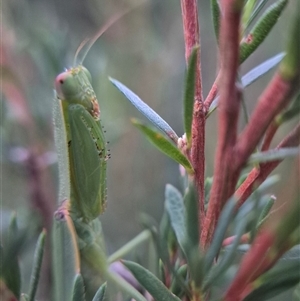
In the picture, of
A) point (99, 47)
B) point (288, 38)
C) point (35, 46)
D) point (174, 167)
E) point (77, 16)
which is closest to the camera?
point (288, 38)

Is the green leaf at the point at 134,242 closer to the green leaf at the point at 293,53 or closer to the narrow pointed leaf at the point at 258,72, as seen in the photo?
the narrow pointed leaf at the point at 258,72

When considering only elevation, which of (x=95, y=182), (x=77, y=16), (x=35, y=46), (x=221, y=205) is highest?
(x=77, y=16)

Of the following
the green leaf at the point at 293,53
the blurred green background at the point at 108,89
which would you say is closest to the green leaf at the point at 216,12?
the green leaf at the point at 293,53

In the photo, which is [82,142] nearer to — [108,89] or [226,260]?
[226,260]

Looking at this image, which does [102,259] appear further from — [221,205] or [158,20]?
[158,20]

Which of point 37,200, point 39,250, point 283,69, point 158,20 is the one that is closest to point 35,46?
point 37,200

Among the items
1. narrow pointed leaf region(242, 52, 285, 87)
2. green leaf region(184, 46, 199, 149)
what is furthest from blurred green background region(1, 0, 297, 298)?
green leaf region(184, 46, 199, 149)

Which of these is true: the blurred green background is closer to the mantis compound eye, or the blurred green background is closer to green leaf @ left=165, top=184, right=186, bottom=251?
the mantis compound eye
